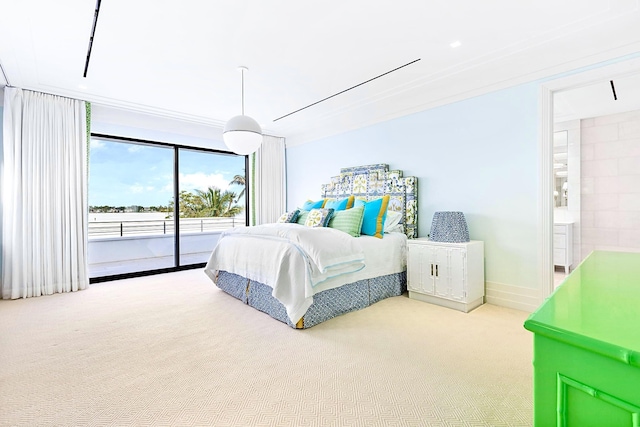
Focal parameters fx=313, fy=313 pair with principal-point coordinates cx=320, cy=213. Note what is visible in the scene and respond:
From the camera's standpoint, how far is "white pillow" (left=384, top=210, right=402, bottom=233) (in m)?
3.83

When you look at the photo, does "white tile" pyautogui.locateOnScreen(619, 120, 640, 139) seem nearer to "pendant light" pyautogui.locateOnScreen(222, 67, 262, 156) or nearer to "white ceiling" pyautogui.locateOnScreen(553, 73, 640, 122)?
"white ceiling" pyautogui.locateOnScreen(553, 73, 640, 122)

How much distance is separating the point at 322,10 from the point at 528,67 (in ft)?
7.07

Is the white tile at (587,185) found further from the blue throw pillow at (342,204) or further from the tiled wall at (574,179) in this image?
the blue throw pillow at (342,204)

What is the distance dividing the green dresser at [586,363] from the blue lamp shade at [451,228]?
2632mm

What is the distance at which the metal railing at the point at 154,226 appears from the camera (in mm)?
5700

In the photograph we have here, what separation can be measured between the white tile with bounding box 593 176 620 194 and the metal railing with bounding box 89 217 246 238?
18.9ft

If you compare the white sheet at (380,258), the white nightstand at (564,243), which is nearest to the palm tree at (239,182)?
the white sheet at (380,258)

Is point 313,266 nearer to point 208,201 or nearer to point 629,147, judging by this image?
point 208,201

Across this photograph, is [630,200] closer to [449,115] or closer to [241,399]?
[449,115]

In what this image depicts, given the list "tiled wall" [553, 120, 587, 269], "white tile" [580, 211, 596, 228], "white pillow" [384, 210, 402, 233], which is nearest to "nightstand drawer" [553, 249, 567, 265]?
"tiled wall" [553, 120, 587, 269]

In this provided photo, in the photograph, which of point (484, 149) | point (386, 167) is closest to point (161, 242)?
point (386, 167)

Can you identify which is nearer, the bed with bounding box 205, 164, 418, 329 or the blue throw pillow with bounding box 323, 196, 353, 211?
the bed with bounding box 205, 164, 418, 329

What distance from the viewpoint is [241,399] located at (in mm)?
1718

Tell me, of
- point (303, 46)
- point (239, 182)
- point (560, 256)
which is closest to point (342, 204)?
point (303, 46)
